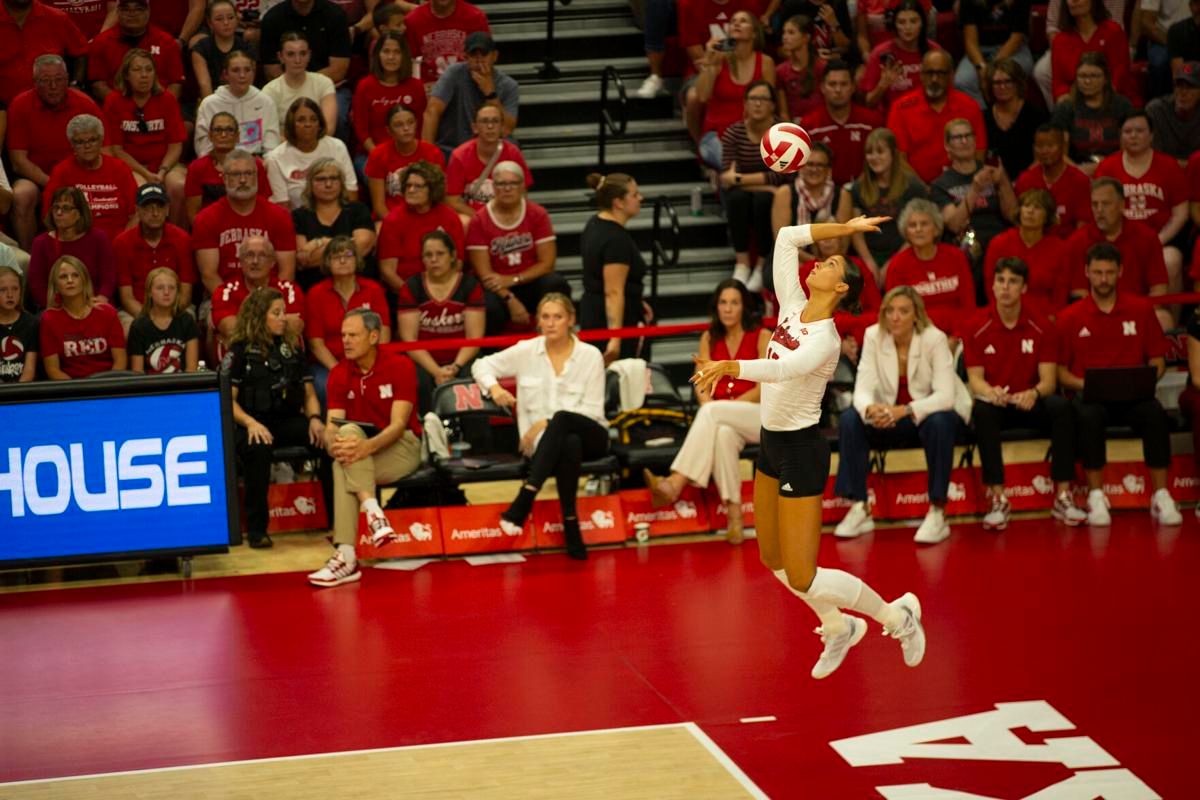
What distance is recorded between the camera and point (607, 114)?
1488 cm

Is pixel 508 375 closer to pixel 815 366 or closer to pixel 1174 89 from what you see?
pixel 815 366

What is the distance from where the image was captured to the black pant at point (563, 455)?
1046cm

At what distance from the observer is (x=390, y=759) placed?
7.38 metres

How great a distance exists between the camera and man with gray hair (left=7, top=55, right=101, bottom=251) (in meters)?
12.3

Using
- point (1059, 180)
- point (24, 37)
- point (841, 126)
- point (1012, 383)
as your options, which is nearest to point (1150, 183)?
point (1059, 180)

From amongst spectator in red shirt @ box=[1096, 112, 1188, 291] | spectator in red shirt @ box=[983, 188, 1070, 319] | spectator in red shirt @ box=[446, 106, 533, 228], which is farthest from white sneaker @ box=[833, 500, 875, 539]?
spectator in red shirt @ box=[446, 106, 533, 228]

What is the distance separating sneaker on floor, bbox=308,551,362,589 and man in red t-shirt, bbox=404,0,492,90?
5.10 m

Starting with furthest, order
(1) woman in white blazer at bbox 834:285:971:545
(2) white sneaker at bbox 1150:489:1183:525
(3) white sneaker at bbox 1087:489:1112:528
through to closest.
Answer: (3) white sneaker at bbox 1087:489:1112:528, (2) white sneaker at bbox 1150:489:1183:525, (1) woman in white blazer at bbox 834:285:971:545

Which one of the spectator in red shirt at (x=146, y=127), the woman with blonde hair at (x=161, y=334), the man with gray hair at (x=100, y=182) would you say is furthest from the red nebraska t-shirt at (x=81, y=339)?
the spectator in red shirt at (x=146, y=127)

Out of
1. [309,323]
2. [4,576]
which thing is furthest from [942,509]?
[4,576]

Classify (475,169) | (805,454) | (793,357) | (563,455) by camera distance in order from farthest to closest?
1. (475,169)
2. (563,455)
3. (805,454)
4. (793,357)

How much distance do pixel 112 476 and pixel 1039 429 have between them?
5922mm

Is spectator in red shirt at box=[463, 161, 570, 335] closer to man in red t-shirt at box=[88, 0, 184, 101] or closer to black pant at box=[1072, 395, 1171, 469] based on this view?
man in red t-shirt at box=[88, 0, 184, 101]

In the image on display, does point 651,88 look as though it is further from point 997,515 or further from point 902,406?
point 997,515
